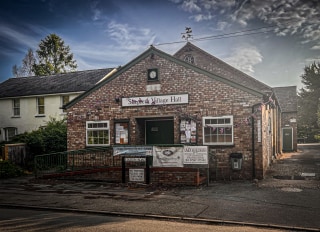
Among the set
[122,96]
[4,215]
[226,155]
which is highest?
[122,96]

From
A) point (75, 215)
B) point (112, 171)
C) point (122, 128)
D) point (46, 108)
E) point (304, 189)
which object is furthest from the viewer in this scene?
point (46, 108)

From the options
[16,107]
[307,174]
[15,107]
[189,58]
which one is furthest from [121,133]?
[15,107]

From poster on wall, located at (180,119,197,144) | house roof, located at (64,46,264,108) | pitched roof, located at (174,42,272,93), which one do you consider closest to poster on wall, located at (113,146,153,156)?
poster on wall, located at (180,119,197,144)

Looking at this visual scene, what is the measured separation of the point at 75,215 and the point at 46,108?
22070mm

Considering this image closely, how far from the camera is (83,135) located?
16.0 m

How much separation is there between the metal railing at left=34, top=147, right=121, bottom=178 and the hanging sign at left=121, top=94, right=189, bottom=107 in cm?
258

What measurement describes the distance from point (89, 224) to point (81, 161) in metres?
8.95

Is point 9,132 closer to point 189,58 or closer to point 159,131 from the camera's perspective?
point 189,58

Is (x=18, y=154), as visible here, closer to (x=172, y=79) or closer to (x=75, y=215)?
(x=172, y=79)

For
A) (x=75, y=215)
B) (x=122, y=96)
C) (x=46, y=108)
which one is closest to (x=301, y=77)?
(x=46, y=108)

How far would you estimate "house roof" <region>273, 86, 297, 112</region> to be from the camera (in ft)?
96.3

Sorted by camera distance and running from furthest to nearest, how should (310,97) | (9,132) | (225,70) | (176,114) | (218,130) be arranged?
(310,97), (9,132), (225,70), (176,114), (218,130)

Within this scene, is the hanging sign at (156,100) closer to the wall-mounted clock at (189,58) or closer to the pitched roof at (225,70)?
the pitched roof at (225,70)

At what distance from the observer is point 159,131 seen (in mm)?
15375
